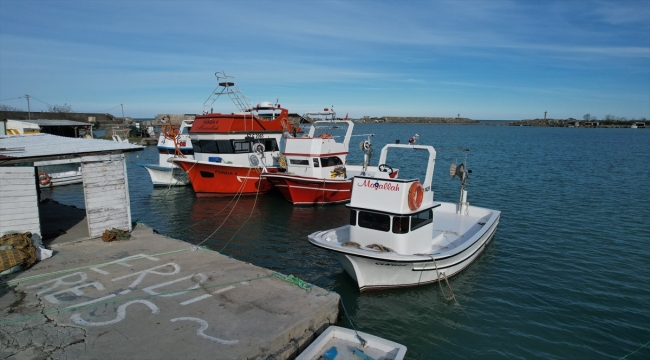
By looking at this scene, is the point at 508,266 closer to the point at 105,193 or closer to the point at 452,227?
the point at 452,227

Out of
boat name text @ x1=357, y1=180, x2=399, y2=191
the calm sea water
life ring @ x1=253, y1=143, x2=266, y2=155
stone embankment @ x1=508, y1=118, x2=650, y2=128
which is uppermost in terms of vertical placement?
stone embankment @ x1=508, y1=118, x2=650, y2=128

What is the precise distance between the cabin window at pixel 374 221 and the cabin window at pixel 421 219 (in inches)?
27.1

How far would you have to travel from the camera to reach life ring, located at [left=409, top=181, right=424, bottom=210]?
985cm

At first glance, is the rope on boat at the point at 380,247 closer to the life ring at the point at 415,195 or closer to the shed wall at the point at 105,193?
the life ring at the point at 415,195

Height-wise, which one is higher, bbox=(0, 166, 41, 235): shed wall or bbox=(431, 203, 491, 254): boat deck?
bbox=(0, 166, 41, 235): shed wall

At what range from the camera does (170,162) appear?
80.9 ft

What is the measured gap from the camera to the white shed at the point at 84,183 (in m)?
9.32

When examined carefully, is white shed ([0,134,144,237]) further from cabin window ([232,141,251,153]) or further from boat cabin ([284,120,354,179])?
cabin window ([232,141,251,153])

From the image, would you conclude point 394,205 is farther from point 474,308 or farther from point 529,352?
point 529,352

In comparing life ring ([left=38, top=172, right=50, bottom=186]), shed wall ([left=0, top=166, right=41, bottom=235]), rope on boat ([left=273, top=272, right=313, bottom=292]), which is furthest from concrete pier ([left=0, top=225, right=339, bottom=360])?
life ring ([left=38, top=172, right=50, bottom=186])

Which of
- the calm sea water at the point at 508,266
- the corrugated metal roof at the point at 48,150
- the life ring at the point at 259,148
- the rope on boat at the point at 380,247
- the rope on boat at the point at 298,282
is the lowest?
the calm sea water at the point at 508,266

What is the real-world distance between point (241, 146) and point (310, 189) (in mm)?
5943

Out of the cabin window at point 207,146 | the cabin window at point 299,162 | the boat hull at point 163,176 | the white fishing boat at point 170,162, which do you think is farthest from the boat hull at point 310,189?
the boat hull at point 163,176

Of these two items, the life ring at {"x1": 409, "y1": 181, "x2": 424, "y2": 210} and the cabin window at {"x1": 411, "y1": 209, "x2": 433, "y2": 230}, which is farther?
the cabin window at {"x1": 411, "y1": 209, "x2": 433, "y2": 230}
